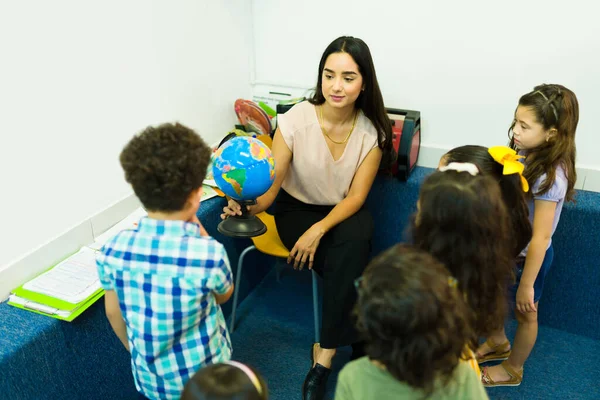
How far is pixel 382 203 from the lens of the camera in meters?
2.66

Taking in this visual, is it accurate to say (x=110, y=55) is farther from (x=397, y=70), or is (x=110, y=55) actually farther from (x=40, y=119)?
(x=397, y=70)

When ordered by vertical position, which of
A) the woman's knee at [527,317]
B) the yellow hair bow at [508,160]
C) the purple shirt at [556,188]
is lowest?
the woman's knee at [527,317]

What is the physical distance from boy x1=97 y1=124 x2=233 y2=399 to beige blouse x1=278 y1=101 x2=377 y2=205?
100 centimetres

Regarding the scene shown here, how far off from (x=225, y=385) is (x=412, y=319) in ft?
1.23

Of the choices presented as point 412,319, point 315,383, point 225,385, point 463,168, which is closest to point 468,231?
point 463,168

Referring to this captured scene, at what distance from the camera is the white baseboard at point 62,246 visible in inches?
67.1

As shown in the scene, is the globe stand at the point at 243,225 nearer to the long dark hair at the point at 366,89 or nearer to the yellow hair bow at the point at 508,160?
the long dark hair at the point at 366,89

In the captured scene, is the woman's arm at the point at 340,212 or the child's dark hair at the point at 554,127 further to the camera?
the woman's arm at the point at 340,212

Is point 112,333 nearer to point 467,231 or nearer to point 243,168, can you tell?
point 243,168

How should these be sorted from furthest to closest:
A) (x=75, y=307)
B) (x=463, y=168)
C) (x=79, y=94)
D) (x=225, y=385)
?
(x=79, y=94) < (x=75, y=307) < (x=463, y=168) < (x=225, y=385)

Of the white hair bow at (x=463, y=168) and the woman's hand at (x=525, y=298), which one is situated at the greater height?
the white hair bow at (x=463, y=168)

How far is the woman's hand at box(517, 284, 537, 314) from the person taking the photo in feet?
6.33

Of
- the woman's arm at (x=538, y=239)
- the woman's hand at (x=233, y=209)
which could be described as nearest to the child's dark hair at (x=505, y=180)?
the woman's arm at (x=538, y=239)

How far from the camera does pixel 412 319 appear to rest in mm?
977
